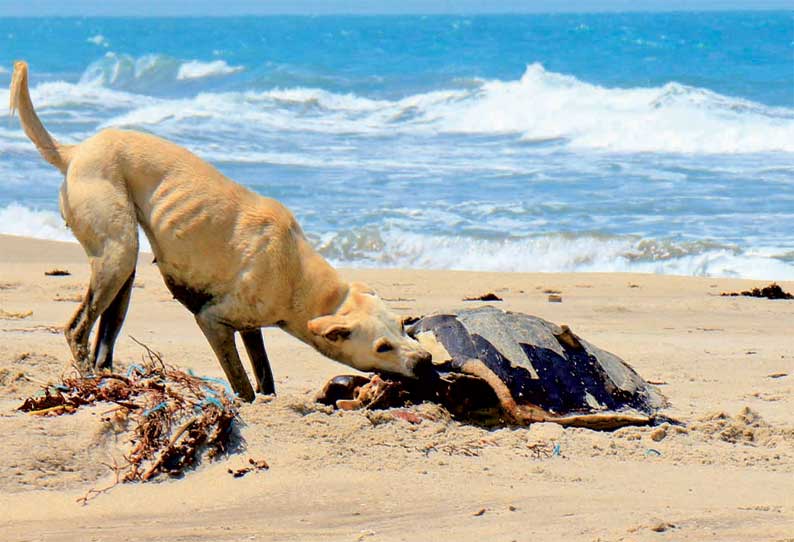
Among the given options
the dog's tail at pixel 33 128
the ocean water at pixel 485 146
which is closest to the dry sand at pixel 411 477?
the dog's tail at pixel 33 128

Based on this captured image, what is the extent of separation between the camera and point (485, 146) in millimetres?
24141

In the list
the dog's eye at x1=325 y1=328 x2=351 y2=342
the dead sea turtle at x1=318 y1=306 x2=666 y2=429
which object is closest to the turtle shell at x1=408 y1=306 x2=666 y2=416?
the dead sea turtle at x1=318 y1=306 x2=666 y2=429

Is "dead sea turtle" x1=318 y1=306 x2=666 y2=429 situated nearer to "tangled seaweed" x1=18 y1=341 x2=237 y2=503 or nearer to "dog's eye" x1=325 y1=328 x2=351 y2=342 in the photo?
"dog's eye" x1=325 y1=328 x2=351 y2=342

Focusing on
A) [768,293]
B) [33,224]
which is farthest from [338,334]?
[33,224]

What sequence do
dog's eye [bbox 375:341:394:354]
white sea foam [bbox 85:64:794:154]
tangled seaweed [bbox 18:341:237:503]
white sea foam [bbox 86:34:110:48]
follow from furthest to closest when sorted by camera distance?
1. white sea foam [bbox 86:34:110:48]
2. white sea foam [bbox 85:64:794:154]
3. dog's eye [bbox 375:341:394:354]
4. tangled seaweed [bbox 18:341:237:503]

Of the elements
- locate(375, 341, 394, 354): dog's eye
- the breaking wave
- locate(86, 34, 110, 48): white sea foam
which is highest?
locate(86, 34, 110, 48): white sea foam

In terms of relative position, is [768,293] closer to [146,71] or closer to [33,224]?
[33,224]

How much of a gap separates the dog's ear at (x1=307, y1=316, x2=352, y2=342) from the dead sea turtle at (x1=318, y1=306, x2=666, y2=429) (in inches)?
12.7

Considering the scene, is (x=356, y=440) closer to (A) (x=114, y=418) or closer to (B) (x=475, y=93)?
(A) (x=114, y=418)

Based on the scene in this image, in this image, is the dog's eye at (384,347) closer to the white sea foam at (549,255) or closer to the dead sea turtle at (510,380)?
the dead sea turtle at (510,380)

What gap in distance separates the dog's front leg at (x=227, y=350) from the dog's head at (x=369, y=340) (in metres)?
0.45

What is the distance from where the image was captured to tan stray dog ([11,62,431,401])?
5.55m

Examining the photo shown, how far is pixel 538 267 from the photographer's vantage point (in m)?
13.1

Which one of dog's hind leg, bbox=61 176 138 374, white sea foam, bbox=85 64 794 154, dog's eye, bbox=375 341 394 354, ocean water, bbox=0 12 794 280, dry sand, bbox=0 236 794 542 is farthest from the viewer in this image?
white sea foam, bbox=85 64 794 154
